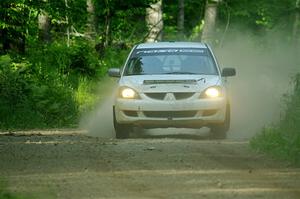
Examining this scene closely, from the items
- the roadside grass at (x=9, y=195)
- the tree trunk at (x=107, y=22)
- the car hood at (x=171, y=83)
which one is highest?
the roadside grass at (x=9, y=195)

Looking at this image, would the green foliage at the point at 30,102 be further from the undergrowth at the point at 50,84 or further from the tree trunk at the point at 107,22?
the tree trunk at the point at 107,22

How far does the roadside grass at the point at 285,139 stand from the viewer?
12.2 m

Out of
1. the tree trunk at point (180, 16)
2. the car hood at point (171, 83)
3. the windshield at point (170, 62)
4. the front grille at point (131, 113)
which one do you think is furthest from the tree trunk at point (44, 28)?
the front grille at point (131, 113)

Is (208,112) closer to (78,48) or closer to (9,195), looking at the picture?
(9,195)

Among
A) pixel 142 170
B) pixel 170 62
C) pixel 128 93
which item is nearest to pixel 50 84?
pixel 170 62

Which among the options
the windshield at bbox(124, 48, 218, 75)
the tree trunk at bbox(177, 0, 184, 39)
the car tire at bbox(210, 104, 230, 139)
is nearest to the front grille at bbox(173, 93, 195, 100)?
the car tire at bbox(210, 104, 230, 139)

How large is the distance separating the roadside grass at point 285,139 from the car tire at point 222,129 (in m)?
1.56

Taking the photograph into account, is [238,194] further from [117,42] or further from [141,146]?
[117,42]

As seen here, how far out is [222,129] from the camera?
53.2 ft

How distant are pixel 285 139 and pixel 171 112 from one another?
10.6 feet

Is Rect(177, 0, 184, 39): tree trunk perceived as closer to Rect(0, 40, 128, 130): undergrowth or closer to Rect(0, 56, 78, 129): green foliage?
Rect(0, 40, 128, 130): undergrowth

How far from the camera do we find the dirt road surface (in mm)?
9352

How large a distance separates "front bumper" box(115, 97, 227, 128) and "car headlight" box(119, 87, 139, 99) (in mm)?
70

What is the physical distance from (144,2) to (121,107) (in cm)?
1207
